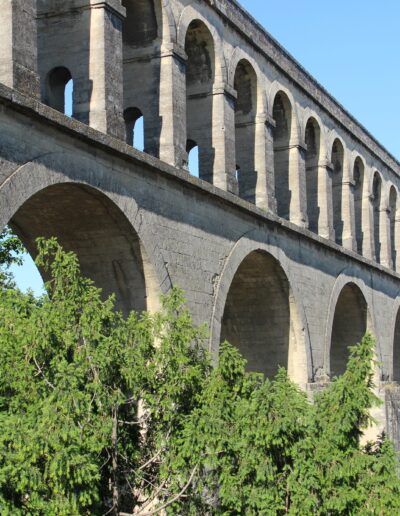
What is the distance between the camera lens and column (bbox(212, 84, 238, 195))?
14633 mm

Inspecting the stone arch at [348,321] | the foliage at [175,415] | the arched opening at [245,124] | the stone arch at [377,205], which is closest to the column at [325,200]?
the stone arch at [348,321]

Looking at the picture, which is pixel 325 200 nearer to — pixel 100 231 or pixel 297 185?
pixel 297 185

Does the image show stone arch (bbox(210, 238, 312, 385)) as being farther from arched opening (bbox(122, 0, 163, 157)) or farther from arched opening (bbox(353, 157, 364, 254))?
arched opening (bbox(353, 157, 364, 254))

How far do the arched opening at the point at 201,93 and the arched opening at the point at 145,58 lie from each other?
5.25ft

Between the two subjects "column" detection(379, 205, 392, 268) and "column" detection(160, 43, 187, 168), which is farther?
"column" detection(379, 205, 392, 268)

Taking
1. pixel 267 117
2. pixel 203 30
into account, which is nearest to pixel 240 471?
pixel 203 30

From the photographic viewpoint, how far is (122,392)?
759 cm

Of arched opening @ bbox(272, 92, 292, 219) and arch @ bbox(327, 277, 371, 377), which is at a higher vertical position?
arched opening @ bbox(272, 92, 292, 219)

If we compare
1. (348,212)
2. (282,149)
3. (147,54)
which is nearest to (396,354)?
(348,212)

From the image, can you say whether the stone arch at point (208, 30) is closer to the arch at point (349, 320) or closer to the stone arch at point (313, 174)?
the stone arch at point (313, 174)

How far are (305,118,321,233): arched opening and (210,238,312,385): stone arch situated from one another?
351 cm

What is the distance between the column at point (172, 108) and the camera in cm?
1284

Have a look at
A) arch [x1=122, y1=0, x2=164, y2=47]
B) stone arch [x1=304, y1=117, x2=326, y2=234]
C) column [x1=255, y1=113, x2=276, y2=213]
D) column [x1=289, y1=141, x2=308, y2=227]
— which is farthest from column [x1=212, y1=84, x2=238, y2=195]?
stone arch [x1=304, y1=117, x2=326, y2=234]

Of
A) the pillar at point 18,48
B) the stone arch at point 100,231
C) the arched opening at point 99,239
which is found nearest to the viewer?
the pillar at point 18,48
